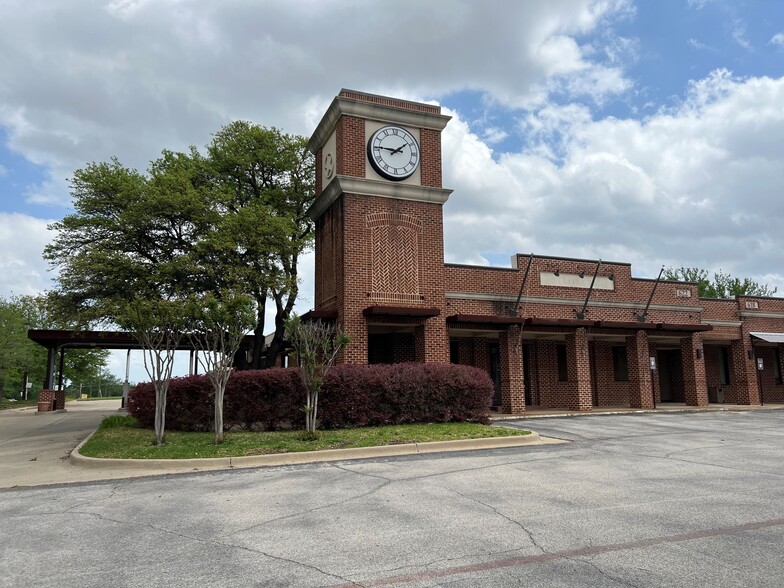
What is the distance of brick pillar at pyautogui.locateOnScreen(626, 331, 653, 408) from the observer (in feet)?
77.0

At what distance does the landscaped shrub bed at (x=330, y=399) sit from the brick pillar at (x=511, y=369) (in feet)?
18.4

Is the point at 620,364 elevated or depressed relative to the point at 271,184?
depressed

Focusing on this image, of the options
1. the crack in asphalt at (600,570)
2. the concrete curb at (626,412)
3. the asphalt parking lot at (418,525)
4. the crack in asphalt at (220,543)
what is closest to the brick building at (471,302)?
the concrete curb at (626,412)

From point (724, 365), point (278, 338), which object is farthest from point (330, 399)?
point (724, 365)

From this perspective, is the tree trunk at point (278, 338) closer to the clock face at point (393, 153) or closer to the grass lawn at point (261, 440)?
the clock face at point (393, 153)

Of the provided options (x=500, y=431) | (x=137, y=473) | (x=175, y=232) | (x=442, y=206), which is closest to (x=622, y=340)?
(x=442, y=206)

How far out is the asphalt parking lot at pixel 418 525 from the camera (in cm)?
470

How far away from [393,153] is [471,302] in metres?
6.15

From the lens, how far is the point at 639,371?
23.7 metres

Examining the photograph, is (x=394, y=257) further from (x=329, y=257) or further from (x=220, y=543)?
(x=220, y=543)

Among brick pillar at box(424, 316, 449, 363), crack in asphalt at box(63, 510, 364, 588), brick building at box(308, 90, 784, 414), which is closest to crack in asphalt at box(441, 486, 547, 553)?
crack in asphalt at box(63, 510, 364, 588)

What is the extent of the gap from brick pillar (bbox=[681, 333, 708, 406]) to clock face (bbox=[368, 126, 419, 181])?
47.7 ft

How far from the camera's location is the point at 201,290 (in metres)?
21.1

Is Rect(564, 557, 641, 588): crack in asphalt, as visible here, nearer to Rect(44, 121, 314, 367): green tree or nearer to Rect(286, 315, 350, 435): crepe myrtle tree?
Rect(286, 315, 350, 435): crepe myrtle tree
